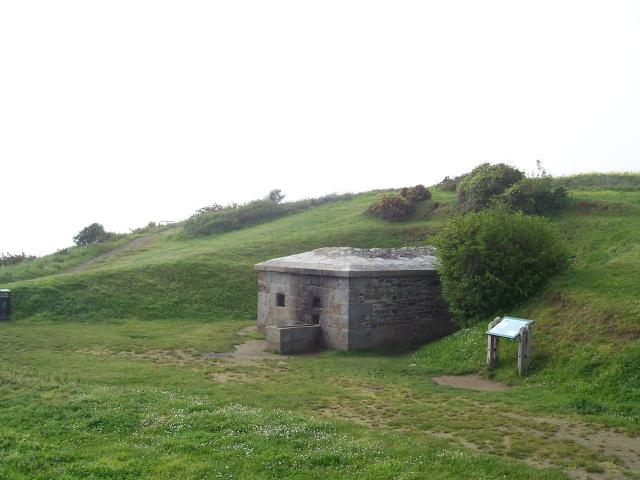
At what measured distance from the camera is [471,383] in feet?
37.9

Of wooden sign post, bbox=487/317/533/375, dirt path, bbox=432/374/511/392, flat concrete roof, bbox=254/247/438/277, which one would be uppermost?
Result: flat concrete roof, bbox=254/247/438/277

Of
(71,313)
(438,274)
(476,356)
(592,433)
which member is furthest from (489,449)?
(71,313)

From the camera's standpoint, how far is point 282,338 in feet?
50.1

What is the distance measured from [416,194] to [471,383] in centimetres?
2189

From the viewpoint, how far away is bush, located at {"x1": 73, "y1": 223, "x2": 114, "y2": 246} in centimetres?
3700

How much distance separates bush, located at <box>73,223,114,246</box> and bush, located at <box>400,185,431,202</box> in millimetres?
17740

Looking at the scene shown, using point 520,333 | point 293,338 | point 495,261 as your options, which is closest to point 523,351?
point 520,333

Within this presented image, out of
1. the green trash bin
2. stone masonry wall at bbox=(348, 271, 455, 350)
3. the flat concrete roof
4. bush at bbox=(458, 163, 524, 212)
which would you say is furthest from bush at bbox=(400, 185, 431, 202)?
the green trash bin

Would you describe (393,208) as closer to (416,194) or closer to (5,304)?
(416,194)

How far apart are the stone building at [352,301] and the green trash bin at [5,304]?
7.78m

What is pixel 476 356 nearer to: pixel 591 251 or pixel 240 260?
pixel 591 251

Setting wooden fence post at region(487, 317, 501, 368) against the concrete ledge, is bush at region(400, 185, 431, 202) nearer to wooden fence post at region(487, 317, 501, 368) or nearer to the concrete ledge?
the concrete ledge

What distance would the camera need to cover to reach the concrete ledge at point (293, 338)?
50.2 feet

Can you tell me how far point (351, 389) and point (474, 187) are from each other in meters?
Result: 18.0
